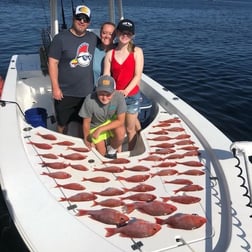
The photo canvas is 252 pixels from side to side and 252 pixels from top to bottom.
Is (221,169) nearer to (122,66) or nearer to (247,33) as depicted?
(122,66)

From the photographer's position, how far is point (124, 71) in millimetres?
4246

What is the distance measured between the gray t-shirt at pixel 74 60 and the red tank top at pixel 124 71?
1.24 feet

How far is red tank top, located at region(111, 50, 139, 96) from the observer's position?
13.8 feet

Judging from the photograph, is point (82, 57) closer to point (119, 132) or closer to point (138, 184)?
point (119, 132)

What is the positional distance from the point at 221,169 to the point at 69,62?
239 centimetres

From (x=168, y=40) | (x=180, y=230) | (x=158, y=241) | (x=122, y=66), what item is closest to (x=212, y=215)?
(x=180, y=230)

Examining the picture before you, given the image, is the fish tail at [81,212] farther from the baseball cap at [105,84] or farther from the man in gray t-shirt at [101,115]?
the baseball cap at [105,84]

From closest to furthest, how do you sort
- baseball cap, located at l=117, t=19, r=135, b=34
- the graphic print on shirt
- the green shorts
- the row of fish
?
the row of fish < baseball cap, located at l=117, t=19, r=135, b=34 < the green shorts < the graphic print on shirt

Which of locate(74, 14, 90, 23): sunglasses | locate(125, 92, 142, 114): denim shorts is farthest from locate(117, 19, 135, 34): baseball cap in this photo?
locate(125, 92, 142, 114): denim shorts

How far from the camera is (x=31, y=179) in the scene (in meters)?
3.19

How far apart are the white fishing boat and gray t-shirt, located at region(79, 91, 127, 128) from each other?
42 centimetres

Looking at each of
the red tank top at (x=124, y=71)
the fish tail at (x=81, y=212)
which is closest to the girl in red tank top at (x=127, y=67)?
the red tank top at (x=124, y=71)

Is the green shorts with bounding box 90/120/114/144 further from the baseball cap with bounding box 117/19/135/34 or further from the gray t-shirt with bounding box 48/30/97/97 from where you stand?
the baseball cap with bounding box 117/19/135/34

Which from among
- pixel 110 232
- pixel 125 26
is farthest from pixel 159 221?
pixel 125 26
